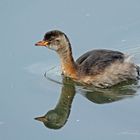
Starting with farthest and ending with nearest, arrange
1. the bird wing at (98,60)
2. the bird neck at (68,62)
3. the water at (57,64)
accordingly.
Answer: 1. the bird neck at (68,62)
2. the bird wing at (98,60)
3. the water at (57,64)

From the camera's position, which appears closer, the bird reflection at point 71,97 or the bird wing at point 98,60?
the bird reflection at point 71,97

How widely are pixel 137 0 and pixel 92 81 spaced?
2260 millimetres

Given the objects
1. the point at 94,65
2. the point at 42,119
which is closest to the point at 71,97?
the point at 94,65

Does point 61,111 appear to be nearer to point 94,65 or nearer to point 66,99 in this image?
point 66,99

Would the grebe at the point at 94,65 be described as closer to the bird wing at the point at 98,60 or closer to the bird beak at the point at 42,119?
the bird wing at the point at 98,60

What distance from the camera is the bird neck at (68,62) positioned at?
8.47m

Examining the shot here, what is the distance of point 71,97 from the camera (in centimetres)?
801

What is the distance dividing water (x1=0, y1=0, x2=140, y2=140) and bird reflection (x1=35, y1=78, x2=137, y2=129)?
14 millimetres

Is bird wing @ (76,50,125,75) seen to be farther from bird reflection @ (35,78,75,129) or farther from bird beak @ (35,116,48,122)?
bird beak @ (35,116,48,122)

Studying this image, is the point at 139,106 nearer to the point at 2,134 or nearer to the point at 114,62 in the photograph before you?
the point at 114,62

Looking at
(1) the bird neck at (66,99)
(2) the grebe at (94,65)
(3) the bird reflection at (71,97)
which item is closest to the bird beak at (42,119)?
(3) the bird reflection at (71,97)

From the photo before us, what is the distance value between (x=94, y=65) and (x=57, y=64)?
2.38ft

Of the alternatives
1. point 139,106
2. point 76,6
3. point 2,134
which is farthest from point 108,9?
point 2,134

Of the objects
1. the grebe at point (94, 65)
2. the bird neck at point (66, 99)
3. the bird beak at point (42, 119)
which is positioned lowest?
the bird beak at point (42, 119)
